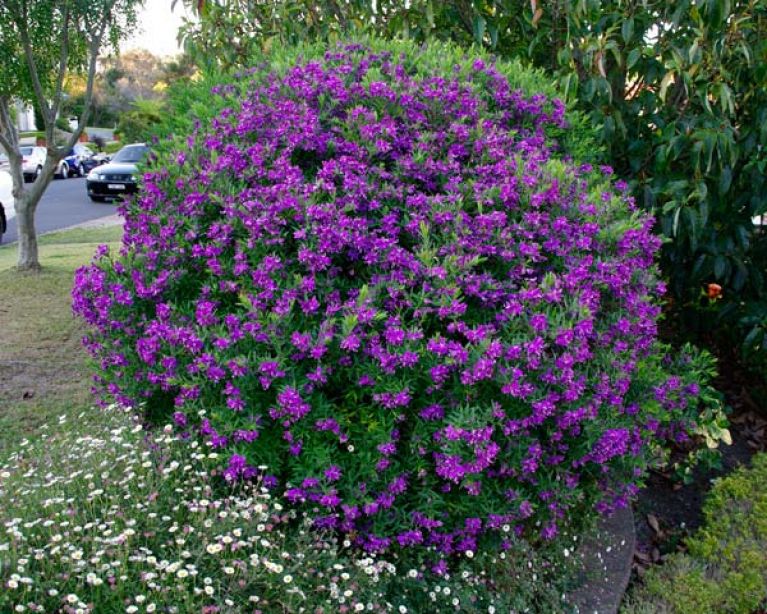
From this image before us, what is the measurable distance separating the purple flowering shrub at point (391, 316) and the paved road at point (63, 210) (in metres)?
12.0

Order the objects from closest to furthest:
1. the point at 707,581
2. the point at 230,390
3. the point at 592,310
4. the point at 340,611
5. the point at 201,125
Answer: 1. the point at 340,611
2. the point at 230,390
3. the point at 592,310
4. the point at 707,581
5. the point at 201,125

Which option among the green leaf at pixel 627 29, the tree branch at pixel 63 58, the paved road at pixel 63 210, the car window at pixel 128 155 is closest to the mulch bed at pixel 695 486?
the green leaf at pixel 627 29

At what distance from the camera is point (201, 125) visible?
11.8ft

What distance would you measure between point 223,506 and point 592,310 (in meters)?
1.48

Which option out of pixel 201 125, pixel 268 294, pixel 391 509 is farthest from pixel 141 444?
pixel 201 125

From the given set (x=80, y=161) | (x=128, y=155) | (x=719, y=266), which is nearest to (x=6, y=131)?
(x=719, y=266)

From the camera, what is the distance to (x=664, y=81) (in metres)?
4.11

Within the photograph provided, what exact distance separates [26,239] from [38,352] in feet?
11.0

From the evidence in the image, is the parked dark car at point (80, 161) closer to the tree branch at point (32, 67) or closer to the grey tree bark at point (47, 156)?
the grey tree bark at point (47, 156)

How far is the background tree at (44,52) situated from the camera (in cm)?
823

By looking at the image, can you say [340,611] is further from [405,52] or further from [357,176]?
[405,52]

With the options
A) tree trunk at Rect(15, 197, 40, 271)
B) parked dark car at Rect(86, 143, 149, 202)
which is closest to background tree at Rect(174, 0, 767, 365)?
tree trunk at Rect(15, 197, 40, 271)

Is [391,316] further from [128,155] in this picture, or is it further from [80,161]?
[80,161]

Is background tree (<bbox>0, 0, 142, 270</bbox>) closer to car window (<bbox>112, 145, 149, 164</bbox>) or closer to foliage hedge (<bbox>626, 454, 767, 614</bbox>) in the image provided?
foliage hedge (<bbox>626, 454, 767, 614</bbox>)
